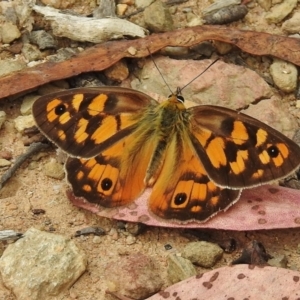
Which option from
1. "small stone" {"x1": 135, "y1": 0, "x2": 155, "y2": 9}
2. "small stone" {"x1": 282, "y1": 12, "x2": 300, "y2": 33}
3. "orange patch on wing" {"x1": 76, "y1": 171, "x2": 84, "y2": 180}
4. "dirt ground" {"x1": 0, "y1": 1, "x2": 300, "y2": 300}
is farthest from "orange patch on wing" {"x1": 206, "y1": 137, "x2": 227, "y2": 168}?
"small stone" {"x1": 135, "y1": 0, "x2": 155, "y2": 9}

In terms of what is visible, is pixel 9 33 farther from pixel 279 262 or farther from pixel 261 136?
pixel 279 262

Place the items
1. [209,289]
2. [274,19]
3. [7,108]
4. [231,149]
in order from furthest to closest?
[274,19], [7,108], [231,149], [209,289]

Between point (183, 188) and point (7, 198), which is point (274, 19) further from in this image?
point (7, 198)

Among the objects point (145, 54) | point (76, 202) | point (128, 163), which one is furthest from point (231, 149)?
point (145, 54)

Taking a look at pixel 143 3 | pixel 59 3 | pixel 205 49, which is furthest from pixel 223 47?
pixel 59 3

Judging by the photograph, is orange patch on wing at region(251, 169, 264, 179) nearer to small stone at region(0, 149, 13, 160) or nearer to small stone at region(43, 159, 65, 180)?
small stone at region(43, 159, 65, 180)

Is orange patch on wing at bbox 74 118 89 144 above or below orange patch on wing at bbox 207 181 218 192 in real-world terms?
above

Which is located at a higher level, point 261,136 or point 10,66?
point 261,136
